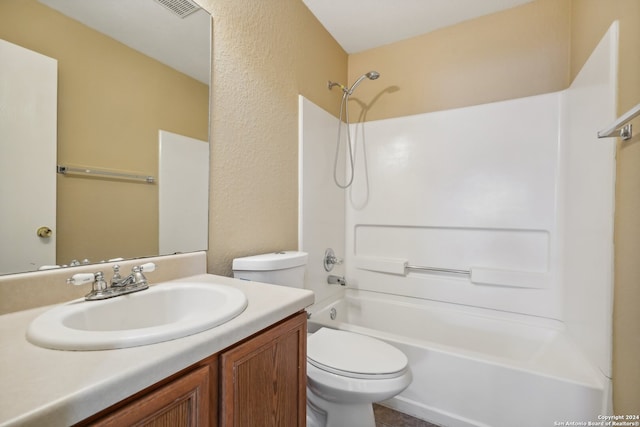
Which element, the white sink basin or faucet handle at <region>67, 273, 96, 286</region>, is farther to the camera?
faucet handle at <region>67, 273, 96, 286</region>

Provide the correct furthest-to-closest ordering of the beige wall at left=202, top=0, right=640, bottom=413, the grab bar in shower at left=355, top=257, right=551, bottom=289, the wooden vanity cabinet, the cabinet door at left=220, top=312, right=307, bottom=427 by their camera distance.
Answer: the grab bar in shower at left=355, top=257, right=551, bottom=289 < the beige wall at left=202, top=0, right=640, bottom=413 < the cabinet door at left=220, top=312, right=307, bottom=427 < the wooden vanity cabinet

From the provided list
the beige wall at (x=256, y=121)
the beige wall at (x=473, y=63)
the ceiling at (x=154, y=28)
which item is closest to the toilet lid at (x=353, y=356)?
the beige wall at (x=256, y=121)

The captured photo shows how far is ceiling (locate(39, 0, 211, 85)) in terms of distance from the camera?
846 millimetres

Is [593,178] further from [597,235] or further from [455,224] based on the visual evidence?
[455,224]

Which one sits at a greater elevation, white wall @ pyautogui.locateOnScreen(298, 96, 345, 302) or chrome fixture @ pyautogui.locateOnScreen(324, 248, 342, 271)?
white wall @ pyautogui.locateOnScreen(298, 96, 345, 302)

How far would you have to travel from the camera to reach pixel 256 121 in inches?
55.9

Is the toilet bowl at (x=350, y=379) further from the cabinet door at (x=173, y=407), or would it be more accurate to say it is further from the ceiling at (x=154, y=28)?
the ceiling at (x=154, y=28)

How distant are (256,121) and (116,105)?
2.10 ft

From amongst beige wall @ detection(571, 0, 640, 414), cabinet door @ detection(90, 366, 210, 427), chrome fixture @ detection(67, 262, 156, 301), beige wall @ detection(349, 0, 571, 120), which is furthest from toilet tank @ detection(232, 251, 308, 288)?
beige wall @ detection(349, 0, 571, 120)

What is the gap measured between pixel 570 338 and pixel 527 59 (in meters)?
1.74

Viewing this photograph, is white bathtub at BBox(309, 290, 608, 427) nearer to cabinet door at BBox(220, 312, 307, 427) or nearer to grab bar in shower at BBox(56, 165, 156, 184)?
cabinet door at BBox(220, 312, 307, 427)

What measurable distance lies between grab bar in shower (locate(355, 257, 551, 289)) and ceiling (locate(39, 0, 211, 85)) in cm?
171

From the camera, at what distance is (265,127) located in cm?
148

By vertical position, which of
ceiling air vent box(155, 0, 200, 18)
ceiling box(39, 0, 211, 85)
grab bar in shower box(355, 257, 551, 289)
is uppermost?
A: ceiling air vent box(155, 0, 200, 18)
